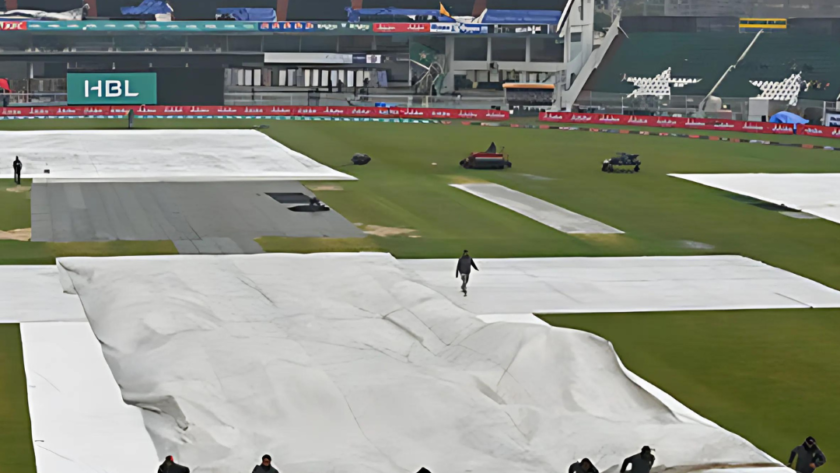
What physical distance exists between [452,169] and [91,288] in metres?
33.0

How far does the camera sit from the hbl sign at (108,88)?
3661 inches

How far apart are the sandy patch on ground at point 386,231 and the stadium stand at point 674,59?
7190cm

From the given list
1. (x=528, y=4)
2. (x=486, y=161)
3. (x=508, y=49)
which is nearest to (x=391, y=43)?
(x=508, y=49)

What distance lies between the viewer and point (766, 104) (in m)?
95.1

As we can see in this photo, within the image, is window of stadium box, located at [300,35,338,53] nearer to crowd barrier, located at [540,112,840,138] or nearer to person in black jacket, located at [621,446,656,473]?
crowd barrier, located at [540,112,840,138]

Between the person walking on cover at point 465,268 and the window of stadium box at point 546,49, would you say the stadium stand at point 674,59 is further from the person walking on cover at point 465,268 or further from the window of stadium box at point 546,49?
the person walking on cover at point 465,268

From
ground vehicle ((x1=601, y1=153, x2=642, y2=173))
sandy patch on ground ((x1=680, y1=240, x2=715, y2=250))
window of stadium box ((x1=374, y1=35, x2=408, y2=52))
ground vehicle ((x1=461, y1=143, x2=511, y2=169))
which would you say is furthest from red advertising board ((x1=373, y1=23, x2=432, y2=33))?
sandy patch on ground ((x1=680, y1=240, x2=715, y2=250))

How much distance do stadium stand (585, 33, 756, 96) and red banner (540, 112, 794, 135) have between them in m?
14.3

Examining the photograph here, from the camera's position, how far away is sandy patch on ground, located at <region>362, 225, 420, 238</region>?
3925cm

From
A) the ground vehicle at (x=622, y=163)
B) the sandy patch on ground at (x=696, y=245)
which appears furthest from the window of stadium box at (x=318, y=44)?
the sandy patch on ground at (x=696, y=245)

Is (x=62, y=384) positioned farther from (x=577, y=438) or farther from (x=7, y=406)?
(x=577, y=438)

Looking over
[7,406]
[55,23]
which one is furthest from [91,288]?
[55,23]

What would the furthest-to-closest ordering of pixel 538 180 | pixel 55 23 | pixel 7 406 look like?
pixel 55 23 < pixel 538 180 < pixel 7 406

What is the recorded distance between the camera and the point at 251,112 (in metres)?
95.6
